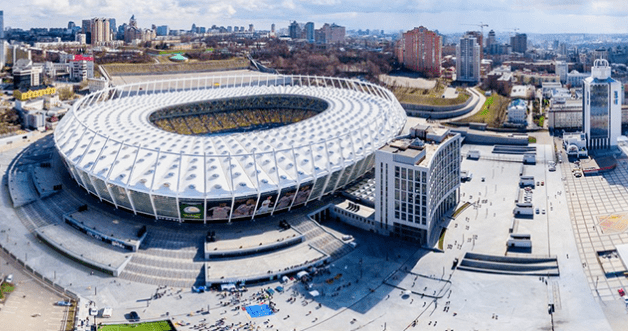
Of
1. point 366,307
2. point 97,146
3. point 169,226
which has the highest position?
point 97,146

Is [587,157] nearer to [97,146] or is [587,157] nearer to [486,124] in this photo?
[486,124]

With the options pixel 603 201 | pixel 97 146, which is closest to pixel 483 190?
pixel 603 201

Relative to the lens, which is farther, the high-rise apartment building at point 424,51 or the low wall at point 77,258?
the high-rise apartment building at point 424,51

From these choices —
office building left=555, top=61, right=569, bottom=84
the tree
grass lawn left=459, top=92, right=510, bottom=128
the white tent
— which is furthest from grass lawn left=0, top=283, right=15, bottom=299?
office building left=555, top=61, right=569, bottom=84

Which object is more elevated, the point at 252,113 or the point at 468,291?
the point at 252,113

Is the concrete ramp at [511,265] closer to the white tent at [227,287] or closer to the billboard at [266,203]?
the billboard at [266,203]

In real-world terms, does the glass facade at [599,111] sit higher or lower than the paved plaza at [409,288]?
higher

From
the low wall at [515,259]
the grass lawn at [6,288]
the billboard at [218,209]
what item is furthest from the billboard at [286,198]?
the grass lawn at [6,288]

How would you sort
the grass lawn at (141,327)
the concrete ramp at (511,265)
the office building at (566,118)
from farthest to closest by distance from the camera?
the office building at (566,118) → the concrete ramp at (511,265) → the grass lawn at (141,327)
